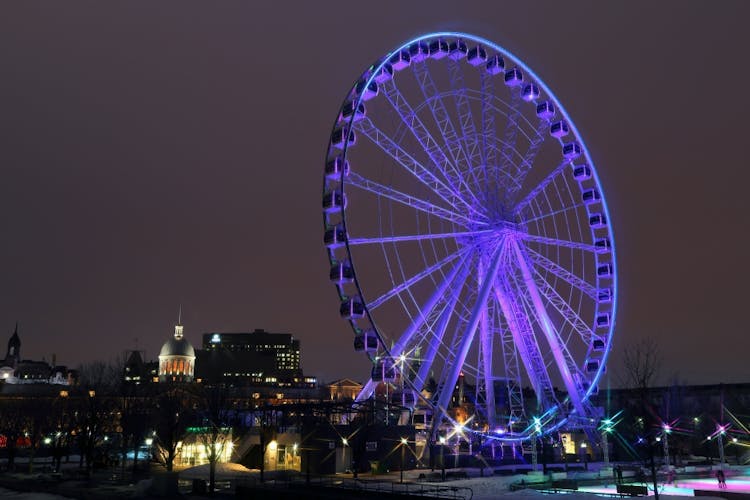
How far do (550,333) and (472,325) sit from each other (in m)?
7.58

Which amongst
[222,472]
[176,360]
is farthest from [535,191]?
[176,360]

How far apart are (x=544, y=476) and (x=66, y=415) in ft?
263

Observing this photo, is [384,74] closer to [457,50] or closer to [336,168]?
[457,50]

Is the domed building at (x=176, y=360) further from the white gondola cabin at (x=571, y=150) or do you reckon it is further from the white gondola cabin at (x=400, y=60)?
the white gondola cabin at (x=400, y=60)

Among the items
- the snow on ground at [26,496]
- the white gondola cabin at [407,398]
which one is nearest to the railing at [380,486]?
the white gondola cabin at [407,398]

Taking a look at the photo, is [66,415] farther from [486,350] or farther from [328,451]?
[486,350]

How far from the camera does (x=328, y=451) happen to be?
5728 cm

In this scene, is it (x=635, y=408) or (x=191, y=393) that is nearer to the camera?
(x=635, y=408)

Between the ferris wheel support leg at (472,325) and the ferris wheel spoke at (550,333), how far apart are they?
2.15 metres

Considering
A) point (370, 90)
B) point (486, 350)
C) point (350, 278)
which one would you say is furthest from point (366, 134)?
point (486, 350)

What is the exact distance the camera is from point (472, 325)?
164 ft

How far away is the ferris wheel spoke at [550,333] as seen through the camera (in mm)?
51781

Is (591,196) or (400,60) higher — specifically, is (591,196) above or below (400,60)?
below

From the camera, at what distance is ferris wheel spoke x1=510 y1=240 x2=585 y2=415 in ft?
170
